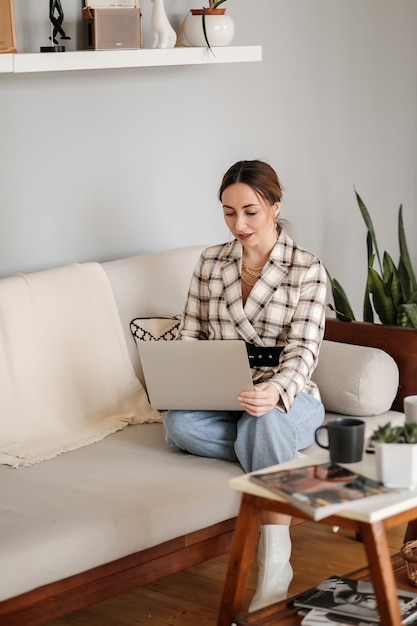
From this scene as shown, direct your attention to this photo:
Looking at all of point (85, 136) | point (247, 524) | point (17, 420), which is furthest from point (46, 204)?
point (247, 524)

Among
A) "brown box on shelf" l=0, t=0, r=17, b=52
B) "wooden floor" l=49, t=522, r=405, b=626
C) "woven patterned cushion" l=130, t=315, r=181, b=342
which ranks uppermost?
"brown box on shelf" l=0, t=0, r=17, b=52

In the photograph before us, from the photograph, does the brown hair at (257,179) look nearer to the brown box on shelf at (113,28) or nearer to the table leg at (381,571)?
the brown box on shelf at (113,28)

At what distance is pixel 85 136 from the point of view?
3312mm

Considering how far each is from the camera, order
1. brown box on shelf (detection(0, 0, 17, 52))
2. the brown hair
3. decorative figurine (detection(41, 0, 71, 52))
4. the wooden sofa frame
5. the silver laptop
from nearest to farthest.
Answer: the wooden sofa frame < the silver laptop < the brown hair < brown box on shelf (detection(0, 0, 17, 52)) < decorative figurine (detection(41, 0, 71, 52))

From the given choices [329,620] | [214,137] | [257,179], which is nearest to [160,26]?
[214,137]

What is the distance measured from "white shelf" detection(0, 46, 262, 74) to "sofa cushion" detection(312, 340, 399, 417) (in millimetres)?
1068

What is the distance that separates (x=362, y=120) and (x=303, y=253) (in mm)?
1703

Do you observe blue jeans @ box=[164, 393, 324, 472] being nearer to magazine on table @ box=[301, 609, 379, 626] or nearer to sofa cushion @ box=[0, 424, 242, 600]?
sofa cushion @ box=[0, 424, 242, 600]

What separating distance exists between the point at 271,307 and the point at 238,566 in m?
0.88

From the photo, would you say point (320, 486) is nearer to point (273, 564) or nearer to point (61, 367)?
point (273, 564)

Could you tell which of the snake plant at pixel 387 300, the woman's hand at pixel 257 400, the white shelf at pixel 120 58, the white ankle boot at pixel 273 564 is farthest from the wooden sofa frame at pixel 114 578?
the white shelf at pixel 120 58

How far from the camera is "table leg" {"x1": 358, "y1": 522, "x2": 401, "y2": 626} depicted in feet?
6.04

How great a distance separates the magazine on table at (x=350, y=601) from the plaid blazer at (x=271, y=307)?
594 millimetres

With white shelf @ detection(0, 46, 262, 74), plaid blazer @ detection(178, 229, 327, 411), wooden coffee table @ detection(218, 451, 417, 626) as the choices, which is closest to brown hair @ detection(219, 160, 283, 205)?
plaid blazer @ detection(178, 229, 327, 411)
